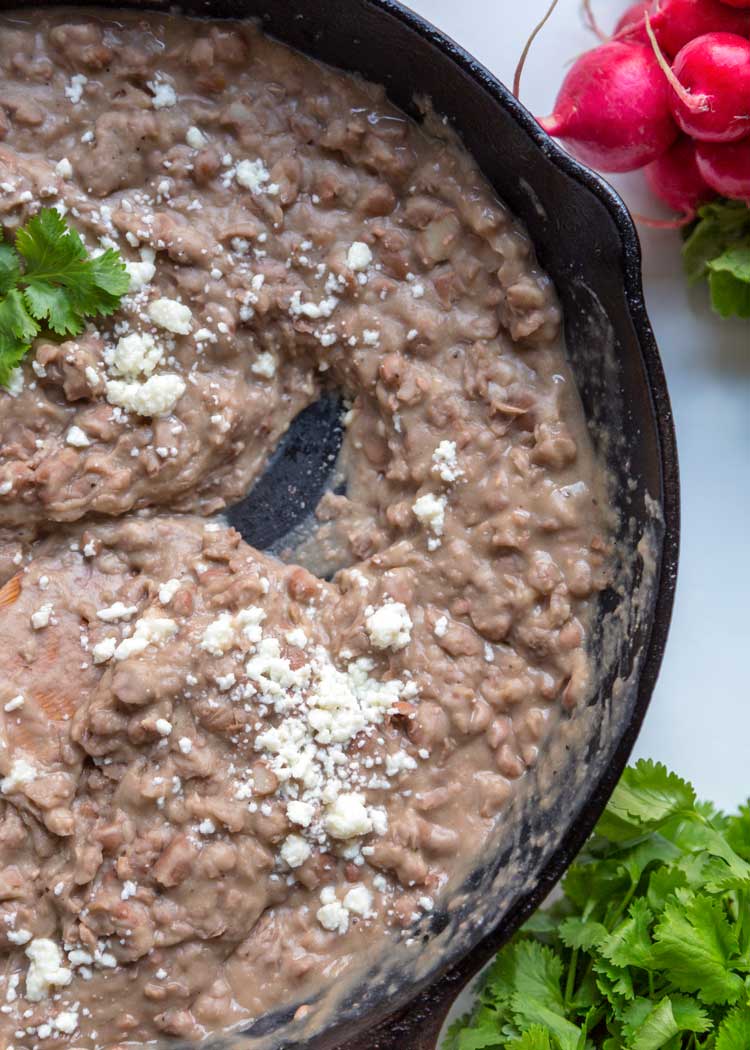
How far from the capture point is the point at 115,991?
2.15 m

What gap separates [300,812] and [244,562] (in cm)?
48

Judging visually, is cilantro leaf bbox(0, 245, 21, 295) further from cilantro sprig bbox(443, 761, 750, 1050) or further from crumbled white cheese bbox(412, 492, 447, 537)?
cilantro sprig bbox(443, 761, 750, 1050)

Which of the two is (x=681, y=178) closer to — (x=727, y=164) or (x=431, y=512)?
(x=727, y=164)

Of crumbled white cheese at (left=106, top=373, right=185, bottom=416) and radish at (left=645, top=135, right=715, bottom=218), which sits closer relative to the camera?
crumbled white cheese at (left=106, top=373, right=185, bottom=416)

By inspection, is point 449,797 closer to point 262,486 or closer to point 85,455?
point 262,486

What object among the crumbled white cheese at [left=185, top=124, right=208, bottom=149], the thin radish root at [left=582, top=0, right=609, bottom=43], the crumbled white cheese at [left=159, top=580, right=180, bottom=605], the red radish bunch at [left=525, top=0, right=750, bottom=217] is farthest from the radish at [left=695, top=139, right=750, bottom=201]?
the crumbled white cheese at [left=159, top=580, right=180, bottom=605]

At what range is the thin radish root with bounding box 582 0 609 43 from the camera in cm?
247

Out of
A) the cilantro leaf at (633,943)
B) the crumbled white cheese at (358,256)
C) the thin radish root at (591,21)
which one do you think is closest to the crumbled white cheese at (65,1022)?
the cilantro leaf at (633,943)

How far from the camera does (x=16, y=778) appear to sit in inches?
82.9

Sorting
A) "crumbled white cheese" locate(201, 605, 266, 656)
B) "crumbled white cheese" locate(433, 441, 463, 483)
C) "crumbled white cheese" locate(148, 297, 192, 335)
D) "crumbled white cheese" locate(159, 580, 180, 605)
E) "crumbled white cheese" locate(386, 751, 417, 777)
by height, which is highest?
"crumbled white cheese" locate(433, 441, 463, 483)

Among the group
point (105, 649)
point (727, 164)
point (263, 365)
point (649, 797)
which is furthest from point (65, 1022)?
point (727, 164)

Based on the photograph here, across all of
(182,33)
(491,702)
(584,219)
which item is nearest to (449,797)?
(491,702)

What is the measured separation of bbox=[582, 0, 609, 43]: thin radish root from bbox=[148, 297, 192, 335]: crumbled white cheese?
1083 mm

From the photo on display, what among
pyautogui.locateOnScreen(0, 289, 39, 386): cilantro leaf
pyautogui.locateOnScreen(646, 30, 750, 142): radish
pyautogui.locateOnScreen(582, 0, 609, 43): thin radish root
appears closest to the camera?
pyautogui.locateOnScreen(0, 289, 39, 386): cilantro leaf
